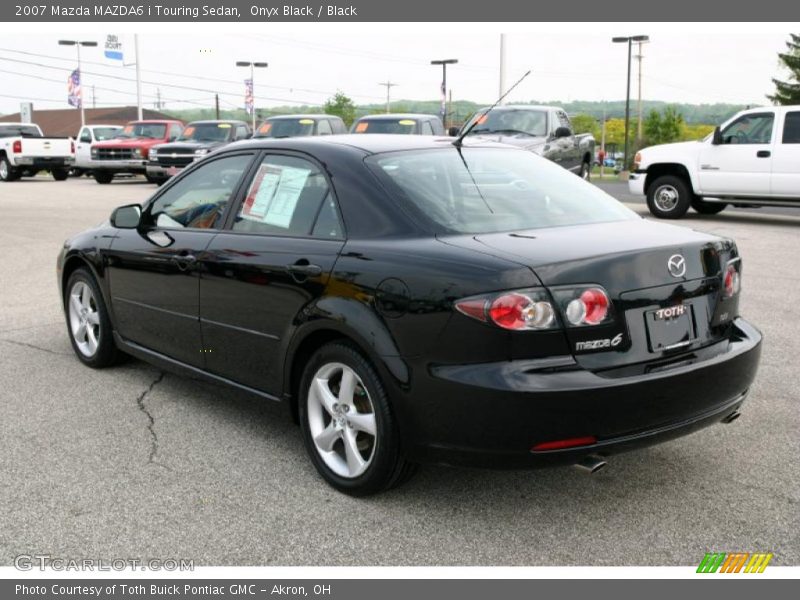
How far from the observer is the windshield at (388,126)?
18.9 m

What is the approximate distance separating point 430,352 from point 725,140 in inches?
532

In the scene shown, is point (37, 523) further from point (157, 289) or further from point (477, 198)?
point (477, 198)

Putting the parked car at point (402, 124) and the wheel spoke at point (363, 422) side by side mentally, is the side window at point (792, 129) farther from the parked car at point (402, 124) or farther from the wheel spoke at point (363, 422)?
the wheel spoke at point (363, 422)

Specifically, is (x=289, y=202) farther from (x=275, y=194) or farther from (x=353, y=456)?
(x=353, y=456)

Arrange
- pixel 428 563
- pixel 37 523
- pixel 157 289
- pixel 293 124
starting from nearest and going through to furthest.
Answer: pixel 428 563 → pixel 37 523 → pixel 157 289 → pixel 293 124

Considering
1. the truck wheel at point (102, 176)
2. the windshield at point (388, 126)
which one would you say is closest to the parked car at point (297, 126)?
the windshield at point (388, 126)

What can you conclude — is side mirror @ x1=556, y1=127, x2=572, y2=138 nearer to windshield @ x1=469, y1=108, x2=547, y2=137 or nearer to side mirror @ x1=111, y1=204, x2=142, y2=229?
windshield @ x1=469, y1=108, x2=547, y2=137

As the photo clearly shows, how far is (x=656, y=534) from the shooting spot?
3.47 meters

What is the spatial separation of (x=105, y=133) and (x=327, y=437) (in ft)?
96.2

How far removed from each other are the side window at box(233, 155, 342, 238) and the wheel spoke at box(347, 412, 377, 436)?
2.70 feet

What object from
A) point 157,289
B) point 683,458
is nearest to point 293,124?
point 157,289

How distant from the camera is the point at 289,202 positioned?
4.37 metres

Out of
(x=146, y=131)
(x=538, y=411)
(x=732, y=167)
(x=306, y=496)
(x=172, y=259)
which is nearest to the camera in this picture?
(x=538, y=411)

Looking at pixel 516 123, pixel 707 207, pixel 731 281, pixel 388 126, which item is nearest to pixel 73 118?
pixel 388 126
